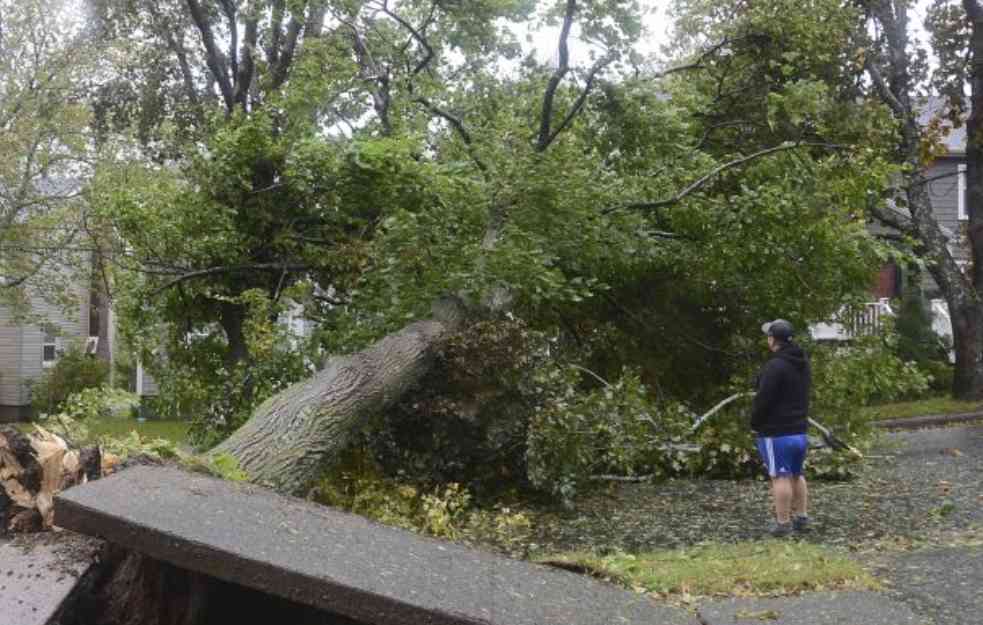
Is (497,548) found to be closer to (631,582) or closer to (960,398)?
(631,582)

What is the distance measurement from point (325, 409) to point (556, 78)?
14.7 ft

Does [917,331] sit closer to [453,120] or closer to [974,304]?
[974,304]

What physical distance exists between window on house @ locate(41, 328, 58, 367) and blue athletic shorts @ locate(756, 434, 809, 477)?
25.3m

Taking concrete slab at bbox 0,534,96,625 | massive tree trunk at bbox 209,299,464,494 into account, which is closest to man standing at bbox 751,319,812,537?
massive tree trunk at bbox 209,299,464,494

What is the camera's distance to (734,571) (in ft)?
17.5

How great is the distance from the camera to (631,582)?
16.7ft

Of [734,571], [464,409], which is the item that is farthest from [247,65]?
[734,571]

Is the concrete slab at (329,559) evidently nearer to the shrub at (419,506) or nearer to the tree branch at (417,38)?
the shrub at (419,506)

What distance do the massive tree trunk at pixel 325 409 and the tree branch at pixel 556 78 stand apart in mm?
2380

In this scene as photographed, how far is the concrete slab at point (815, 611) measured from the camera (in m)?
4.45

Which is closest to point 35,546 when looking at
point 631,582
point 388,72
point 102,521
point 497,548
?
point 102,521

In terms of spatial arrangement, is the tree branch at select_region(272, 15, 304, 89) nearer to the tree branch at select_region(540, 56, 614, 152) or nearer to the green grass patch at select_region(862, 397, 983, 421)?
the tree branch at select_region(540, 56, 614, 152)

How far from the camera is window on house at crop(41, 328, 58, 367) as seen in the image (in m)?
28.2

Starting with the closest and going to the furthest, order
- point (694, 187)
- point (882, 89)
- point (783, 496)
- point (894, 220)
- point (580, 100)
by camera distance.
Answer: point (783, 496)
point (694, 187)
point (580, 100)
point (882, 89)
point (894, 220)
